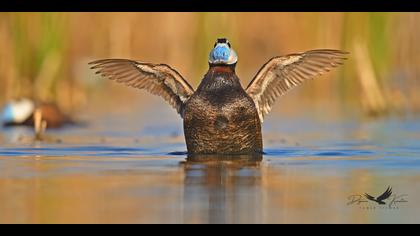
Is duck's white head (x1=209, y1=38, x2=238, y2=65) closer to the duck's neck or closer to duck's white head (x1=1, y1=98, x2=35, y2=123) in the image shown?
the duck's neck

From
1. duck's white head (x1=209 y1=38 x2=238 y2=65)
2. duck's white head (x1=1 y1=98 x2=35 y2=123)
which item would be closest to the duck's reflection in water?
duck's white head (x1=209 y1=38 x2=238 y2=65)

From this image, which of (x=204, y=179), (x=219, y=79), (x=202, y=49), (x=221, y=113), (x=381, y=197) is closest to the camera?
(x=381, y=197)

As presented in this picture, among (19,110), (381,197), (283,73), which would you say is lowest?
(381,197)

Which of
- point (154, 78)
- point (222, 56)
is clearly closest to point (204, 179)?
point (222, 56)

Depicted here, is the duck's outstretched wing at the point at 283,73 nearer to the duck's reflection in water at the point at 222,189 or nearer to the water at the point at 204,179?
the water at the point at 204,179

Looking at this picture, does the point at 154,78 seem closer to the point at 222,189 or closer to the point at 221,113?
the point at 221,113

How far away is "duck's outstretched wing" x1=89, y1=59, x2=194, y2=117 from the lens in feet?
30.1

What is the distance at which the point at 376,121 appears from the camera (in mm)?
12570

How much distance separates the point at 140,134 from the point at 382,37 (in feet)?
11.1

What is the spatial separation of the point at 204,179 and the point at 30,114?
6111 millimetres

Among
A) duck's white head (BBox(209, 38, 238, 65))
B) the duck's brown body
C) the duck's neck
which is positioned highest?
duck's white head (BBox(209, 38, 238, 65))

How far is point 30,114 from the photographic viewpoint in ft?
41.5

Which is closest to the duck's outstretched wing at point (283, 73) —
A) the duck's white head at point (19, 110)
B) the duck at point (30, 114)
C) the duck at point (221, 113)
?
the duck at point (221, 113)
